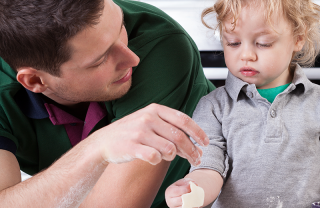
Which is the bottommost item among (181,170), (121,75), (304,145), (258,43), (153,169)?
(181,170)

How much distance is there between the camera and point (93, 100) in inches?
47.2

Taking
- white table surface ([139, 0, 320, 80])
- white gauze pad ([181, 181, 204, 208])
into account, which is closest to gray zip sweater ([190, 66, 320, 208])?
white gauze pad ([181, 181, 204, 208])

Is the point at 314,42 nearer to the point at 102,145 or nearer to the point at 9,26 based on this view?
the point at 102,145

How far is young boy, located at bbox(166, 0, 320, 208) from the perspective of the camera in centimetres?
94

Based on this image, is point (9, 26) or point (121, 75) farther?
point (121, 75)

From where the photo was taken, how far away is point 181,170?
1.37 m

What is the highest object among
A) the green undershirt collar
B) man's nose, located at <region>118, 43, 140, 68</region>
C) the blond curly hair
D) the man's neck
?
the blond curly hair

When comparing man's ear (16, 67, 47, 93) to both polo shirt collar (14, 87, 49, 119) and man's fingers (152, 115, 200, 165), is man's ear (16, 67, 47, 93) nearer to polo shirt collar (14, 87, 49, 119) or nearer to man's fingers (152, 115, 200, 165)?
polo shirt collar (14, 87, 49, 119)

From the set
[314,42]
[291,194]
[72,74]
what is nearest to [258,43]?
[314,42]

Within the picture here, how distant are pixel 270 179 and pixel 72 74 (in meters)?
0.71

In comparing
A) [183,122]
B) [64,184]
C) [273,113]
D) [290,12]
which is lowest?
[64,184]

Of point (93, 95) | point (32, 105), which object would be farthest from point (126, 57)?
point (32, 105)

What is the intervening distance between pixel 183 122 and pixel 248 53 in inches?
13.5

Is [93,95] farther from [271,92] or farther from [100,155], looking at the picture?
[271,92]
